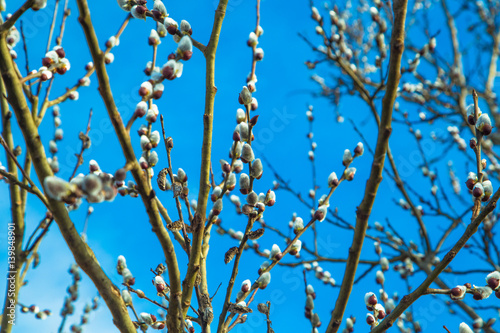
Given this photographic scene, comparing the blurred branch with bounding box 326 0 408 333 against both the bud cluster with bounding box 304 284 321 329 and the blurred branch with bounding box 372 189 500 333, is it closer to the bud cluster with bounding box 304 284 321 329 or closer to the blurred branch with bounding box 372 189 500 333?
the blurred branch with bounding box 372 189 500 333

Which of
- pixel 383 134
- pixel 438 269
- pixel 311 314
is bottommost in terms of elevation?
pixel 438 269

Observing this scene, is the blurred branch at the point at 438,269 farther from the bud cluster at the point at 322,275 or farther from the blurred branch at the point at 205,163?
the bud cluster at the point at 322,275

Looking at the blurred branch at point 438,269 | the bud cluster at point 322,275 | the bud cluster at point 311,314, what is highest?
the bud cluster at point 322,275

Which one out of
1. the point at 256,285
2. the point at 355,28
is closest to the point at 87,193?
the point at 256,285

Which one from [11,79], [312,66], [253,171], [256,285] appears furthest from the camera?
[312,66]

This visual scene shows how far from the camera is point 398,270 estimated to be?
441 cm

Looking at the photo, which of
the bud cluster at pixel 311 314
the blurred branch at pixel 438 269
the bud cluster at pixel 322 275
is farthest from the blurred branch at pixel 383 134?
the bud cluster at pixel 322 275

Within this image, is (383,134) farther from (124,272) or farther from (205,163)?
(124,272)

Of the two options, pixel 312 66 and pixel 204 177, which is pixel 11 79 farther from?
pixel 312 66

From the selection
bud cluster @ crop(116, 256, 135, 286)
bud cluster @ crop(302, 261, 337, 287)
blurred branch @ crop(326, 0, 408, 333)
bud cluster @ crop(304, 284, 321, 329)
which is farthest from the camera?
bud cluster @ crop(302, 261, 337, 287)

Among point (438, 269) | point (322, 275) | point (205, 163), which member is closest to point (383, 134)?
point (438, 269)

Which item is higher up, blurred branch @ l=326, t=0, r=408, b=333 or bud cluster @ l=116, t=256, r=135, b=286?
blurred branch @ l=326, t=0, r=408, b=333

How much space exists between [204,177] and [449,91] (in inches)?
185

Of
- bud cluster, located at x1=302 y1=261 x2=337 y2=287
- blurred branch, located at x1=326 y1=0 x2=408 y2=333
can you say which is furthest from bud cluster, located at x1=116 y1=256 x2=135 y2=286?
bud cluster, located at x1=302 y1=261 x2=337 y2=287
